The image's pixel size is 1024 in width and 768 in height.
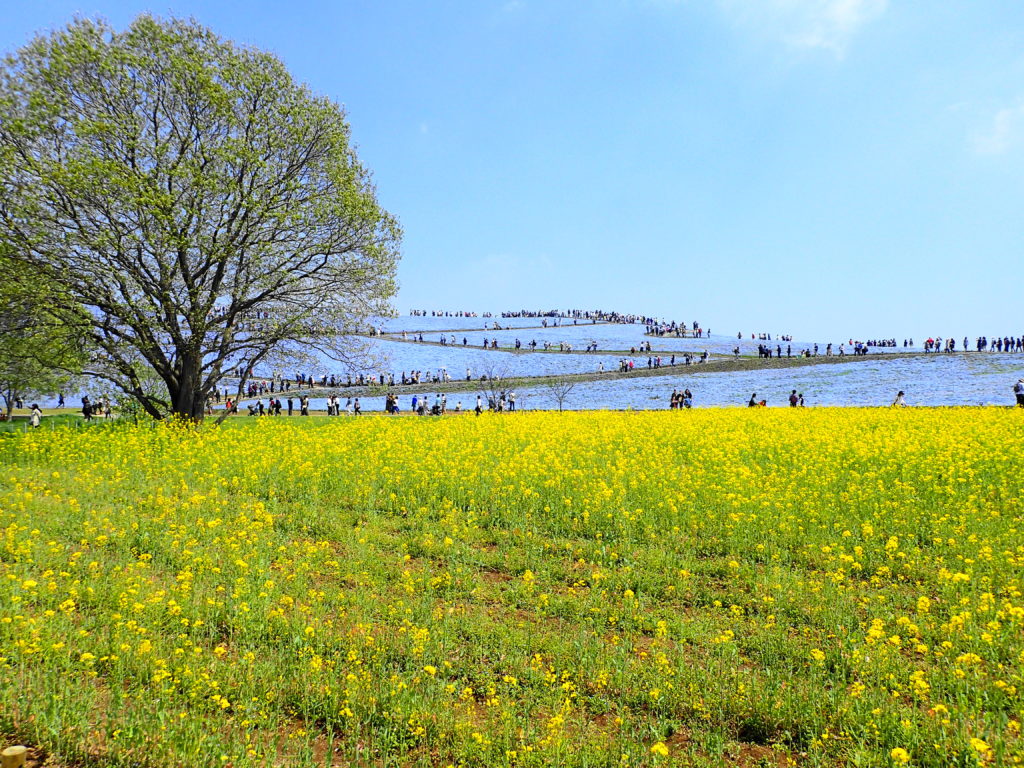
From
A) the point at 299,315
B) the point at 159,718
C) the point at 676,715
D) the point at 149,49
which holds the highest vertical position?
the point at 149,49

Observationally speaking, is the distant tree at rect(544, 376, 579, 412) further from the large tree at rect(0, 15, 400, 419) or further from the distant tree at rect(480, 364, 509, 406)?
the large tree at rect(0, 15, 400, 419)

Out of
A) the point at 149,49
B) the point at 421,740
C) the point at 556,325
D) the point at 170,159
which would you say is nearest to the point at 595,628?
the point at 421,740

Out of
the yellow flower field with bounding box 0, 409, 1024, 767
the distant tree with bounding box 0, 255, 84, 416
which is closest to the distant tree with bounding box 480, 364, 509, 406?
the distant tree with bounding box 0, 255, 84, 416

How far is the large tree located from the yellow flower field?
21.7 feet

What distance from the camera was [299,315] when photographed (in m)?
18.5

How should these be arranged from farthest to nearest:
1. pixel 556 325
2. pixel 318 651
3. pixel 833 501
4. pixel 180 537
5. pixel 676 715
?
1. pixel 556 325
2. pixel 833 501
3. pixel 180 537
4. pixel 318 651
5. pixel 676 715

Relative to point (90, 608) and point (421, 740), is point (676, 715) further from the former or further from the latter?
point (90, 608)

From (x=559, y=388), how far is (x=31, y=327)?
3609cm

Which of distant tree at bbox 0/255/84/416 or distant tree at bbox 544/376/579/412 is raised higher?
distant tree at bbox 0/255/84/416

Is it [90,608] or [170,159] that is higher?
[170,159]

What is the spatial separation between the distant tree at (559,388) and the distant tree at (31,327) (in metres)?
29.0

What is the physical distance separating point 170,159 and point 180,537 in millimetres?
13268

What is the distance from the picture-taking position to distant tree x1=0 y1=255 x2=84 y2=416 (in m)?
14.6

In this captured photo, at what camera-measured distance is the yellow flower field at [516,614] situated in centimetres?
415
